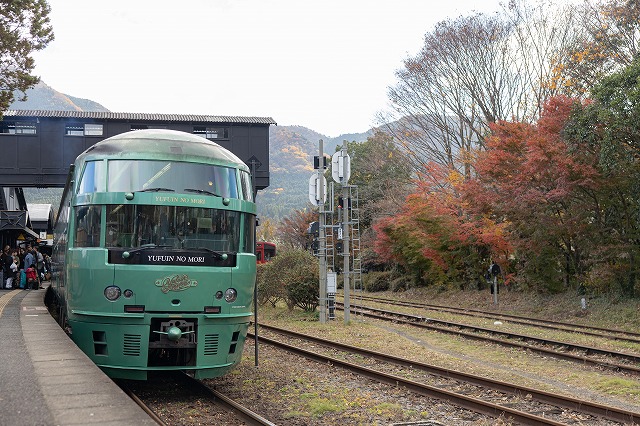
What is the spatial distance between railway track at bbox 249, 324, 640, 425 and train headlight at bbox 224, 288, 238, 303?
3.03 meters

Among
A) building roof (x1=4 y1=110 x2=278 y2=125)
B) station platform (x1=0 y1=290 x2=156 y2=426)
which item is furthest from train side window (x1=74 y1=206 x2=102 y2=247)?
building roof (x1=4 y1=110 x2=278 y2=125)

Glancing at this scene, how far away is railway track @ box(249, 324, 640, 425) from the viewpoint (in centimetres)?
840

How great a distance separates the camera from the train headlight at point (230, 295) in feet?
30.8

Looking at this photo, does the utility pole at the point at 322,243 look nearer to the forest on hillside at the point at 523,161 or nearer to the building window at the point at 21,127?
the forest on hillside at the point at 523,161

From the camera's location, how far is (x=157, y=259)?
8914mm

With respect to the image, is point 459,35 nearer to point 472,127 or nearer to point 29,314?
point 472,127

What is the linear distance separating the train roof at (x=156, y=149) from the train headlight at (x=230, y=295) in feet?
6.34

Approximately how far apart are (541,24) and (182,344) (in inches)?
1054

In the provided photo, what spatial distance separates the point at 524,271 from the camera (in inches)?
1102

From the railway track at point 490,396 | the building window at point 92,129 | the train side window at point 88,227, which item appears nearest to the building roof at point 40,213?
the building window at point 92,129

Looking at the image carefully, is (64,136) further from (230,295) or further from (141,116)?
(230,295)

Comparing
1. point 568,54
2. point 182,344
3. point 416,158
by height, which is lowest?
point 182,344

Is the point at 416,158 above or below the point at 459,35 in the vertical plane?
below

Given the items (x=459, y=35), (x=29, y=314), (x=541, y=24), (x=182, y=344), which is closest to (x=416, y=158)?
(x=459, y=35)
